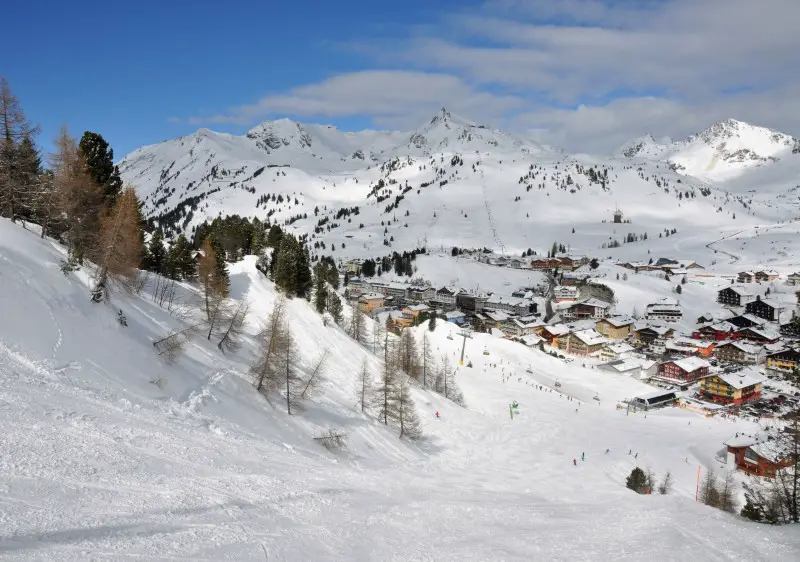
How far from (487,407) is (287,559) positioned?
5372 centimetres

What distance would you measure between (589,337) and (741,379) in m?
33.1

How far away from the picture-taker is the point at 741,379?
80812mm

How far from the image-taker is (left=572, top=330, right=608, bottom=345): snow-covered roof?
4311 inches

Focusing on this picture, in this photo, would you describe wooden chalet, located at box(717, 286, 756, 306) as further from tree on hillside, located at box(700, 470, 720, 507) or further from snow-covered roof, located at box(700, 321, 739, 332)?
tree on hillside, located at box(700, 470, 720, 507)

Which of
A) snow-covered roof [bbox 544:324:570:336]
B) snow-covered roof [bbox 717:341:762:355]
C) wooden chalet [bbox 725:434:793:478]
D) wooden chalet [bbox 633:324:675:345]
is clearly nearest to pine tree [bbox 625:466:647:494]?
wooden chalet [bbox 725:434:793:478]

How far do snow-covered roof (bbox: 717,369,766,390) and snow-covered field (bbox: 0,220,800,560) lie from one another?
156 feet

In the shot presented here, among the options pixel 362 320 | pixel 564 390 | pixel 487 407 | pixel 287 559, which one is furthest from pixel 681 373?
pixel 287 559

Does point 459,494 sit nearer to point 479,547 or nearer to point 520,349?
point 479,547

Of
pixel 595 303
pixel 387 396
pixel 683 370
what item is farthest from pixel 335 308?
pixel 595 303

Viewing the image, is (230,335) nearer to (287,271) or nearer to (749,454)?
(287,271)

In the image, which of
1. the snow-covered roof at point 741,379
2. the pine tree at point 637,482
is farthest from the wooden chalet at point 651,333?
the pine tree at point 637,482

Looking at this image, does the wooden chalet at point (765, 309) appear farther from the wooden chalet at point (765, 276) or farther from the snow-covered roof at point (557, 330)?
the snow-covered roof at point (557, 330)

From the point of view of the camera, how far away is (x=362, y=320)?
76125 millimetres

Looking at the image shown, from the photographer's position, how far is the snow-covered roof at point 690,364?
296ft
